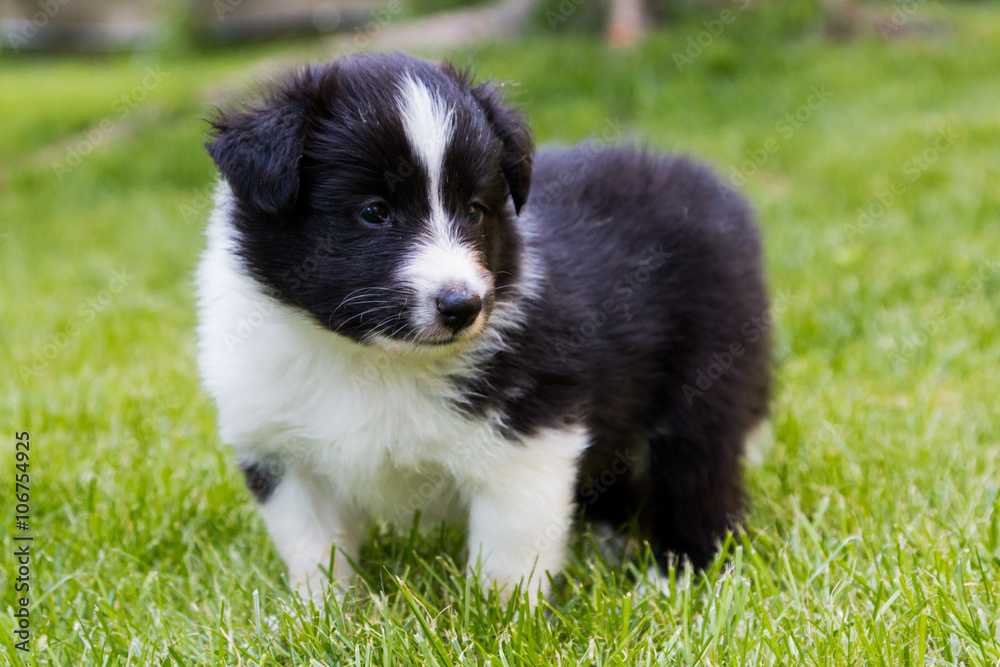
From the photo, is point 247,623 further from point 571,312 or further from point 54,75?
point 54,75

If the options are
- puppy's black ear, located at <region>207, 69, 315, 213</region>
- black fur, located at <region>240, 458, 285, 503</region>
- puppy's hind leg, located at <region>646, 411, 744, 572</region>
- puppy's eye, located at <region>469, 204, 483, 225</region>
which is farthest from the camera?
puppy's hind leg, located at <region>646, 411, 744, 572</region>

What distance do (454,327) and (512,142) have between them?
0.65 meters

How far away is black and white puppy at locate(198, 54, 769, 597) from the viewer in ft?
7.97

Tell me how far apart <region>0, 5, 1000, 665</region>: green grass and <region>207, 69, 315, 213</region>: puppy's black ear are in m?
1.04

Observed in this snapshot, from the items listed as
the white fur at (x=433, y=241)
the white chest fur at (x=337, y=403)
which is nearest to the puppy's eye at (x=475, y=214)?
the white fur at (x=433, y=241)

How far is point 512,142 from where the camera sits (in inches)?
107

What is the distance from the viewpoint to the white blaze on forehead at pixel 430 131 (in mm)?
2390

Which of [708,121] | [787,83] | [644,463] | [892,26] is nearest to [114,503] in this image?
[644,463]

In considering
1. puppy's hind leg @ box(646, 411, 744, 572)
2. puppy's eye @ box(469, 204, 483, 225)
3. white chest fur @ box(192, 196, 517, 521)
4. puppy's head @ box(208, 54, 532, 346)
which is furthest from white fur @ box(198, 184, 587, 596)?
puppy's hind leg @ box(646, 411, 744, 572)

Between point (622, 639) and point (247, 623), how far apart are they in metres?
1.02

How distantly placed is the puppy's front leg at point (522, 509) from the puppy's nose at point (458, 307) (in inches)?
18.4

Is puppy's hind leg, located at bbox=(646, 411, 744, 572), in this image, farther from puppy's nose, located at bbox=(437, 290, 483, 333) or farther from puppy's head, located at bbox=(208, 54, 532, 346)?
puppy's nose, located at bbox=(437, 290, 483, 333)

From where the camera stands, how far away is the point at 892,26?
989 cm

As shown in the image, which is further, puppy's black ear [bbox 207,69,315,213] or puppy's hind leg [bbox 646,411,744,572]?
puppy's hind leg [bbox 646,411,744,572]
